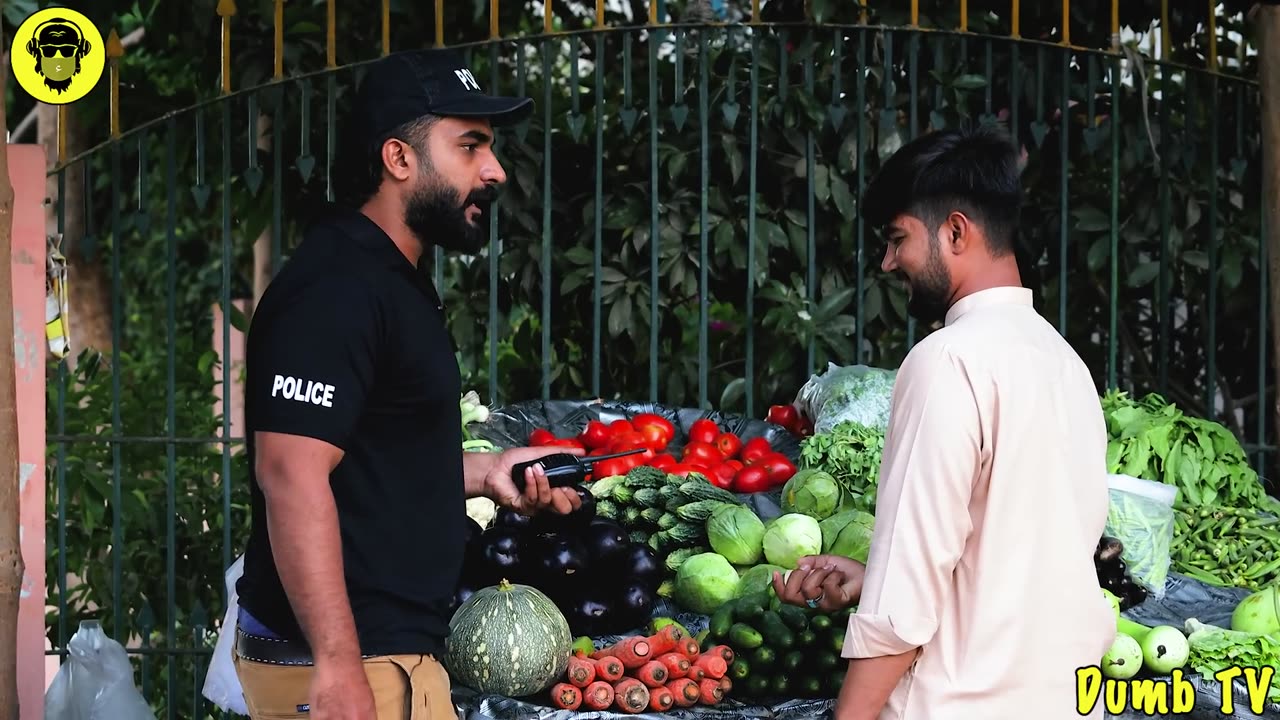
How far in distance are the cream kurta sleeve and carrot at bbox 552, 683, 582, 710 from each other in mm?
1268

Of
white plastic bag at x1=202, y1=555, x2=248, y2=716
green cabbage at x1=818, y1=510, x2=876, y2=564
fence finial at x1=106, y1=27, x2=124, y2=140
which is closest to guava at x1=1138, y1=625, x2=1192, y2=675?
green cabbage at x1=818, y1=510, x2=876, y2=564

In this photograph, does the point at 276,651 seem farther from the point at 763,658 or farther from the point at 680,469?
the point at 680,469

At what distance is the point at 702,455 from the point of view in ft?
16.4

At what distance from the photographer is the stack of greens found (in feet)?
15.9

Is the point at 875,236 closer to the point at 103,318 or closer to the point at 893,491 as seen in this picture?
the point at 893,491

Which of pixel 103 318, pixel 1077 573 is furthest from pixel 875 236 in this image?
pixel 103 318

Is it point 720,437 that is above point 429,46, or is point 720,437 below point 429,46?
below

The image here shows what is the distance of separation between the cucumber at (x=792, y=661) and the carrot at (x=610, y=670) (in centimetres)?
42

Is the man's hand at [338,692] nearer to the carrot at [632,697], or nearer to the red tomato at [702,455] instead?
the carrot at [632,697]

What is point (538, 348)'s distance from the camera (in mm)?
6531

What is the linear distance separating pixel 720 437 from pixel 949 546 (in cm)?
283

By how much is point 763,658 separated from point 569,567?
0.68m

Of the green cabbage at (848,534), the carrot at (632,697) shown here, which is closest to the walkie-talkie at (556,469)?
the carrot at (632,697)

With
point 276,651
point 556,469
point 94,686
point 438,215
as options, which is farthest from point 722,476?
point 276,651
